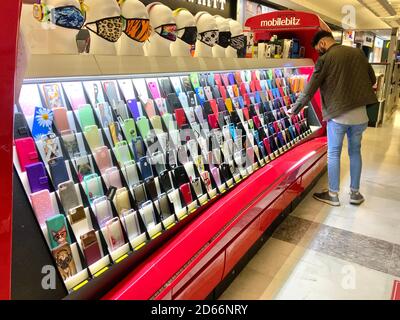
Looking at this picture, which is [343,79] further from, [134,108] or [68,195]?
[68,195]

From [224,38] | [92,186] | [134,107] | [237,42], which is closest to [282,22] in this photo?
[237,42]

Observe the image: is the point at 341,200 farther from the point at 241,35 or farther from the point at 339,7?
the point at 339,7

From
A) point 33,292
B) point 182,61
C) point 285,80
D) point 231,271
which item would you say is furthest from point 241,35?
point 33,292

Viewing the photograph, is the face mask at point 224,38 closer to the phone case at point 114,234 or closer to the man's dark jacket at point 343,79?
the man's dark jacket at point 343,79

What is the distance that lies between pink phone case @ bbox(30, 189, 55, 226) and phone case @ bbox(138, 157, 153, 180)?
0.49m

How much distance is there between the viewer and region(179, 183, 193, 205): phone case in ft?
6.01

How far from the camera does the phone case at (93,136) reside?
1.41 metres

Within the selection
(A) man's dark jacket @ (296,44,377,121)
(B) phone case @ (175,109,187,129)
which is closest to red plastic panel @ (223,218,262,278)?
(B) phone case @ (175,109,187,129)

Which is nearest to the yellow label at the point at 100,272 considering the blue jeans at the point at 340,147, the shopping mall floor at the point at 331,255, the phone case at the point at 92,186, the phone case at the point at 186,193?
the phone case at the point at 92,186

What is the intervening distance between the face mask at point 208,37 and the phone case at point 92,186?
115 centimetres

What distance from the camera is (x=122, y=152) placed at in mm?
1543

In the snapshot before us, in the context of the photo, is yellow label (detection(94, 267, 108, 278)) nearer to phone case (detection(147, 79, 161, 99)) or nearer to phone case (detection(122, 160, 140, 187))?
phone case (detection(122, 160, 140, 187))

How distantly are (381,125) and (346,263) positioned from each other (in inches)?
258

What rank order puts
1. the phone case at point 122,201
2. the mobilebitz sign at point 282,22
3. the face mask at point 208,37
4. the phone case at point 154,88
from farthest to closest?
the mobilebitz sign at point 282,22, the face mask at point 208,37, the phone case at point 154,88, the phone case at point 122,201
